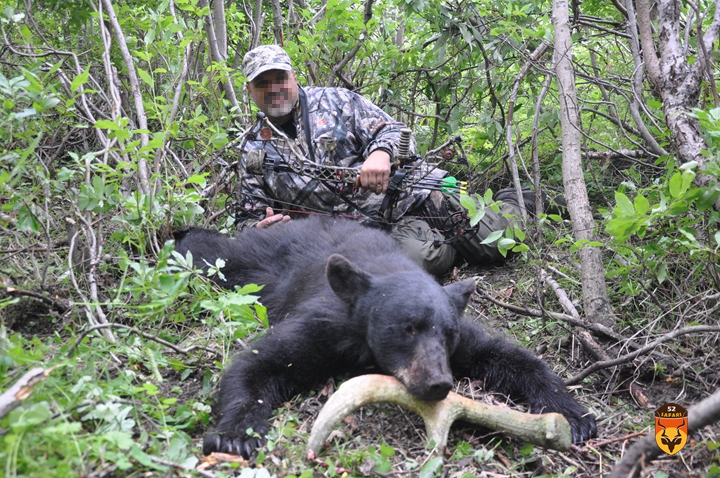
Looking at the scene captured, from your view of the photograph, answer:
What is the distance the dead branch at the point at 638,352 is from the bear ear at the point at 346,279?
126cm

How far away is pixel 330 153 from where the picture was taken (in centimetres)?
507

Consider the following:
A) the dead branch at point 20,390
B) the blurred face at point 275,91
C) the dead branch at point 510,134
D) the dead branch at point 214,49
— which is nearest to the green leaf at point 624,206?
the dead branch at point 510,134

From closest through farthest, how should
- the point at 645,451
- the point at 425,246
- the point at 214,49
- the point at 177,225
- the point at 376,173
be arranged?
the point at 645,451 → the point at 376,173 → the point at 177,225 → the point at 425,246 → the point at 214,49

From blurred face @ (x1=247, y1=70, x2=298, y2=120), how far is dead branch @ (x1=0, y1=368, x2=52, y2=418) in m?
3.67

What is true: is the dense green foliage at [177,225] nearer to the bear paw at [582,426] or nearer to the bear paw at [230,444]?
the bear paw at [230,444]

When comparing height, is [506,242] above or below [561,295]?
above

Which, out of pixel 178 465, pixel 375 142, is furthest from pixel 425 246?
pixel 178 465

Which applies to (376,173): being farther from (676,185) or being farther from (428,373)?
(676,185)

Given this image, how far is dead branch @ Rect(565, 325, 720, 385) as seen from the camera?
2938mm

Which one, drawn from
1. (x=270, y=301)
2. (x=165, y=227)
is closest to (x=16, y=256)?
(x=165, y=227)

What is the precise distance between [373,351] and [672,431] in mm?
1413

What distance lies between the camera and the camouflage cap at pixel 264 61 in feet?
16.9

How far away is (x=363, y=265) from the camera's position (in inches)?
146

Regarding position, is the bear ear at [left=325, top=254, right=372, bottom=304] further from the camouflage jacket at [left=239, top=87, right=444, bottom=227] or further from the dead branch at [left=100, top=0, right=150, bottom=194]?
the camouflage jacket at [left=239, top=87, right=444, bottom=227]
